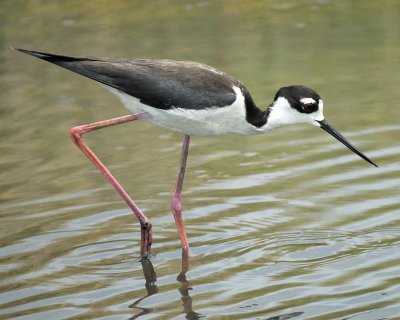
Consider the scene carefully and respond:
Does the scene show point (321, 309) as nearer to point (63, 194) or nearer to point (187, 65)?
point (187, 65)

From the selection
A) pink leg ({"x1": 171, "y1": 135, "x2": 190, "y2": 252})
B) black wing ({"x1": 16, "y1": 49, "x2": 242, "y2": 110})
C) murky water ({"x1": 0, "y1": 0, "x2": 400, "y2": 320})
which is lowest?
murky water ({"x1": 0, "y1": 0, "x2": 400, "y2": 320})

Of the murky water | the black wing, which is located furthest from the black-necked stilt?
the murky water

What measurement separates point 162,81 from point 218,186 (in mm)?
1710

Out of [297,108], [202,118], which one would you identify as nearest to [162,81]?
[202,118]

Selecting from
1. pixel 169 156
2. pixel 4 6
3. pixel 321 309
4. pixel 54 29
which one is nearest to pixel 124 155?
pixel 169 156

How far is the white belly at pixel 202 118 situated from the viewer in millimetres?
7785

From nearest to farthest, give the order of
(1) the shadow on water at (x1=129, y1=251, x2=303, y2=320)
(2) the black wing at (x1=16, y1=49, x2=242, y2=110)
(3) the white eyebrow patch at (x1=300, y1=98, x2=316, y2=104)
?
(1) the shadow on water at (x1=129, y1=251, x2=303, y2=320) → (2) the black wing at (x1=16, y1=49, x2=242, y2=110) → (3) the white eyebrow patch at (x1=300, y1=98, x2=316, y2=104)

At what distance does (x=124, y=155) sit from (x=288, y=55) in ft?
11.8

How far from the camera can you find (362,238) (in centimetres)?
785

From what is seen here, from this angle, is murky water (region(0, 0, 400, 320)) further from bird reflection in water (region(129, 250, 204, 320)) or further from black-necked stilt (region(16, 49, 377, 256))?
black-necked stilt (region(16, 49, 377, 256))

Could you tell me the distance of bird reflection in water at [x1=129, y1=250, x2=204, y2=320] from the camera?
269 inches

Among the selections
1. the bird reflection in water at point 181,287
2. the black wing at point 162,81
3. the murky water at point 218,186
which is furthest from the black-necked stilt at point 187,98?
the murky water at point 218,186

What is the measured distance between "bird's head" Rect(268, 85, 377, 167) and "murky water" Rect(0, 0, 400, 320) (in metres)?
0.82

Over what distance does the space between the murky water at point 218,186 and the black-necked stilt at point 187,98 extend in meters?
0.62
